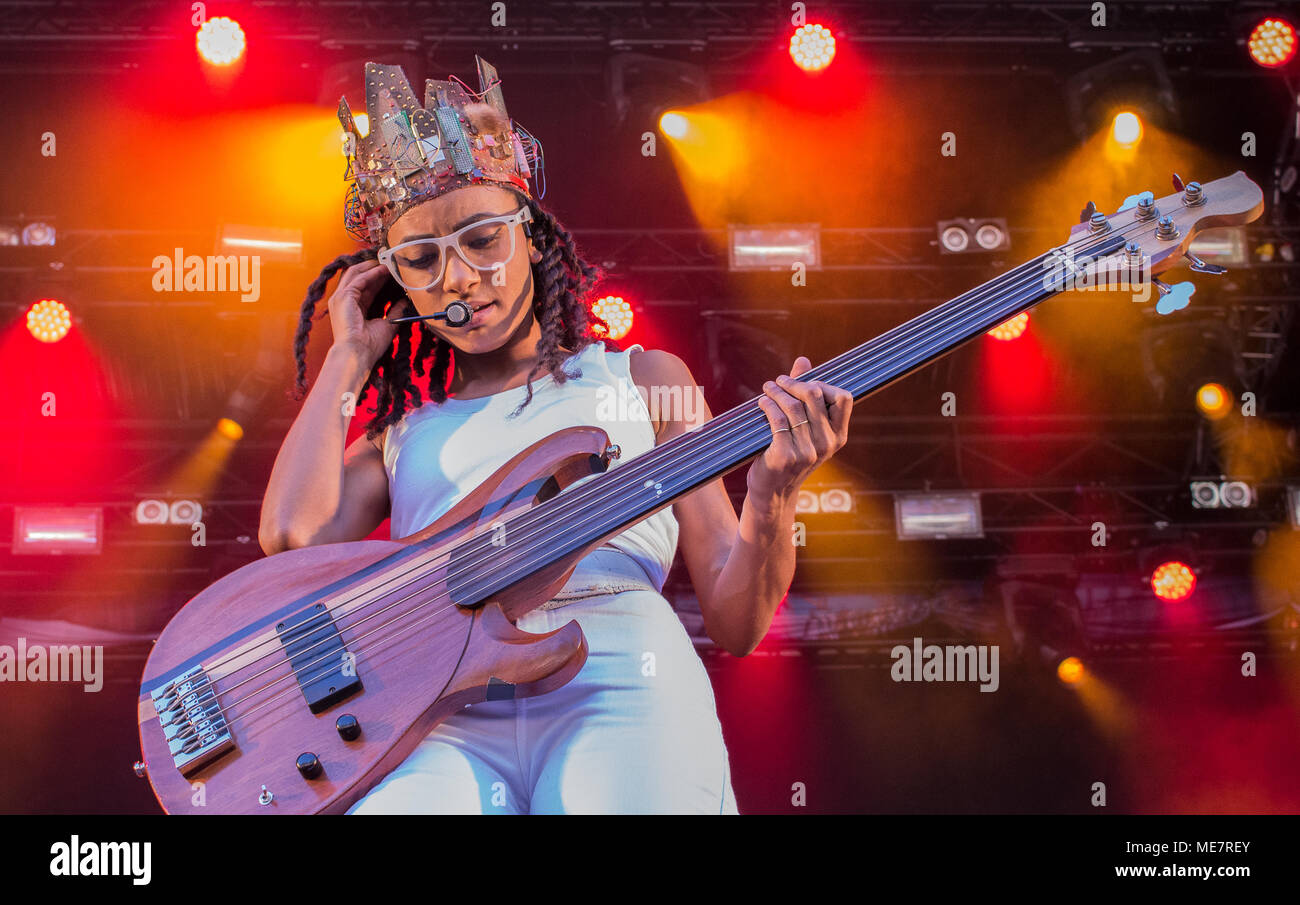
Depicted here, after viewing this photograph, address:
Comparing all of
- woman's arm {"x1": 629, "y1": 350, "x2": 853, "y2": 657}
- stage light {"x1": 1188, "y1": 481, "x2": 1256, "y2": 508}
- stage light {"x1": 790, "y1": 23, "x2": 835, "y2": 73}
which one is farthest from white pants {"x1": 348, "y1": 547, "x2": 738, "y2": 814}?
stage light {"x1": 1188, "y1": 481, "x2": 1256, "y2": 508}

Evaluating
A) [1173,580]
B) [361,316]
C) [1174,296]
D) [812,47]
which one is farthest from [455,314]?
[1173,580]

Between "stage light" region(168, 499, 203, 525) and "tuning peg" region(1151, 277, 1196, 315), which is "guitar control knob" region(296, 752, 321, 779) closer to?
"tuning peg" region(1151, 277, 1196, 315)

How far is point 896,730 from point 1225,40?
4.12 meters

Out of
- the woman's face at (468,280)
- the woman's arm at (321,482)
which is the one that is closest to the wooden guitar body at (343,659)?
the woman's arm at (321,482)

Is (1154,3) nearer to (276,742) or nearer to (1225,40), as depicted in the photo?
(1225,40)

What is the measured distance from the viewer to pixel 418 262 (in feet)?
8.00

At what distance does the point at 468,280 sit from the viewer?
7.82 ft

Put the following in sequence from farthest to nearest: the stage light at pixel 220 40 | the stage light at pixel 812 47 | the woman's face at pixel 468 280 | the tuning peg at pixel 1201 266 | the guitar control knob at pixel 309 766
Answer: the stage light at pixel 812 47 < the stage light at pixel 220 40 < the woman's face at pixel 468 280 < the tuning peg at pixel 1201 266 < the guitar control knob at pixel 309 766

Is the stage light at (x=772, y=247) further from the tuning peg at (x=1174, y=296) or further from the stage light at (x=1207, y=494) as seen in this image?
the tuning peg at (x=1174, y=296)

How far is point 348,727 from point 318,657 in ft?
0.55

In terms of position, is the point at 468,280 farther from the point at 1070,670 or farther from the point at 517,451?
the point at 1070,670

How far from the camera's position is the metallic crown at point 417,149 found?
2.46 meters

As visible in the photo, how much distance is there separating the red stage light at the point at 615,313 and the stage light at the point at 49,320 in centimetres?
271
